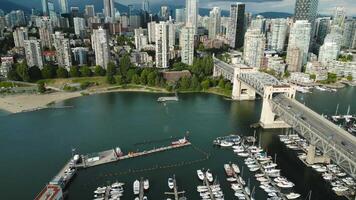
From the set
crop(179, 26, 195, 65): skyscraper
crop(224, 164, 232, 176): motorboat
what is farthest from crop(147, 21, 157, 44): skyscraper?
crop(224, 164, 232, 176): motorboat

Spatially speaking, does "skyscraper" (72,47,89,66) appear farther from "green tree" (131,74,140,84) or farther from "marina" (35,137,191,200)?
"marina" (35,137,191,200)

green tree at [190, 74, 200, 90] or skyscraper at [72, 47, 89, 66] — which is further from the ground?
skyscraper at [72, 47, 89, 66]

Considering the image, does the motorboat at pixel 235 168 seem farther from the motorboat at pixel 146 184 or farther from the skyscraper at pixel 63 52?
the skyscraper at pixel 63 52

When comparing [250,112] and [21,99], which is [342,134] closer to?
[250,112]

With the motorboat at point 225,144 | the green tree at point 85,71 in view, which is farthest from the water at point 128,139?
the green tree at point 85,71

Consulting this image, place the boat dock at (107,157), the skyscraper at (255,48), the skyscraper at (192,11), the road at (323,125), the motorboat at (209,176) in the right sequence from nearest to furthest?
the road at (323,125), the motorboat at (209,176), the boat dock at (107,157), the skyscraper at (255,48), the skyscraper at (192,11)

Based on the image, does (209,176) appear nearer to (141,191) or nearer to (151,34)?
(141,191)
